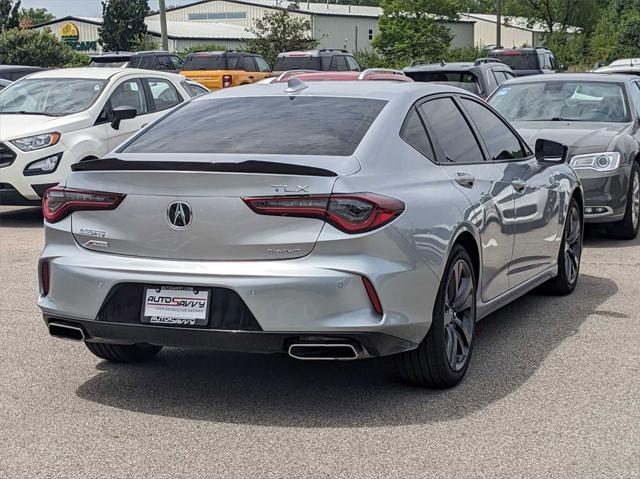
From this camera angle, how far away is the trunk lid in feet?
17.1

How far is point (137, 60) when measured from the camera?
3391 centimetres

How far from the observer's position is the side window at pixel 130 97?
14.2m

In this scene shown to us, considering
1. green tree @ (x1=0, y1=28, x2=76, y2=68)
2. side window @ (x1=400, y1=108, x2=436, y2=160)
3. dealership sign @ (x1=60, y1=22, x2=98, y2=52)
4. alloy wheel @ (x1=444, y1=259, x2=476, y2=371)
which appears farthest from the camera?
dealership sign @ (x1=60, y1=22, x2=98, y2=52)

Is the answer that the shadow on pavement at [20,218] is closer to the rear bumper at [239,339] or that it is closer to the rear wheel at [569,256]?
the rear wheel at [569,256]

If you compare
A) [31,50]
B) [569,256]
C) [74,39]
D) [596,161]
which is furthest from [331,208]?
[74,39]

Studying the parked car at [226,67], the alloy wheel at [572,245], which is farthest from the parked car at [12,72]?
the alloy wheel at [572,245]

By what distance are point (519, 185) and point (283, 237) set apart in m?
Result: 2.45

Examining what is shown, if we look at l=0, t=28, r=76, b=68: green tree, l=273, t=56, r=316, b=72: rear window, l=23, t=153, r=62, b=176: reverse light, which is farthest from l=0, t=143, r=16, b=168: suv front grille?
l=0, t=28, r=76, b=68: green tree

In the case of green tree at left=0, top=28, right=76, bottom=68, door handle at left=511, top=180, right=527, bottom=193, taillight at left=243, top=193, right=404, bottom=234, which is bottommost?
green tree at left=0, top=28, right=76, bottom=68

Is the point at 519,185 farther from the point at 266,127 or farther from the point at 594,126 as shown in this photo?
the point at 594,126

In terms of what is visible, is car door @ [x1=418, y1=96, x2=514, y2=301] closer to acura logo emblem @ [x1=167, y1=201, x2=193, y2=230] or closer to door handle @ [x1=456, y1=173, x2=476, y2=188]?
door handle @ [x1=456, y1=173, x2=476, y2=188]

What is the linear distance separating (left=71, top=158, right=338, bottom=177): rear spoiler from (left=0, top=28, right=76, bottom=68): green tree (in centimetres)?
5135

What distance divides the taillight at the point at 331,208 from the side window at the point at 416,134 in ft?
2.75

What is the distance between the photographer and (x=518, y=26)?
93938mm
